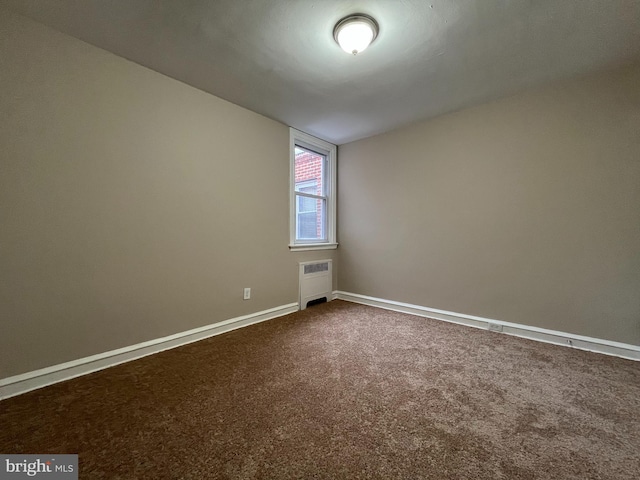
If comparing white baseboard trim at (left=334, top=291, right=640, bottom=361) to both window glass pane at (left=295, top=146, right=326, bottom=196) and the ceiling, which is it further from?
the ceiling

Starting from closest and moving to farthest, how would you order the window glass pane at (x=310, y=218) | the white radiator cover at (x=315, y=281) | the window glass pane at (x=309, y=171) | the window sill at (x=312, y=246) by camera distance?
the window sill at (x=312, y=246)
the white radiator cover at (x=315, y=281)
the window glass pane at (x=310, y=218)
the window glass pane at (x=309, y=171)

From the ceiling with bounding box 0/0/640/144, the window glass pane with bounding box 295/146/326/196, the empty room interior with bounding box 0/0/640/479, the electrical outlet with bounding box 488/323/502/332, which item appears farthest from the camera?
the window glass pane with bounding box 295/146/326/196

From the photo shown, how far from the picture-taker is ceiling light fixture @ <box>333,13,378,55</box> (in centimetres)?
161

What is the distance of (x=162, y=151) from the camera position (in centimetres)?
221

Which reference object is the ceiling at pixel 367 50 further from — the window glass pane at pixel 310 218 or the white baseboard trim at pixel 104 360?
the white baseboard trim at pixel 104 360

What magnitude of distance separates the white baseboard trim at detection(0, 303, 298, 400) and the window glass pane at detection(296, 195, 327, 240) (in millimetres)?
1370

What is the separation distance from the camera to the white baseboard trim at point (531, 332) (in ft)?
6.91

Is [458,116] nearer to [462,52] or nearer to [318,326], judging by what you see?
[462,52]

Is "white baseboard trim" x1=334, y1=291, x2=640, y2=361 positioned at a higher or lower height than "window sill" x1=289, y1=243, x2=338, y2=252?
lower

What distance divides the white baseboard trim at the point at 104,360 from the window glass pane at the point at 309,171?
197 centimetres

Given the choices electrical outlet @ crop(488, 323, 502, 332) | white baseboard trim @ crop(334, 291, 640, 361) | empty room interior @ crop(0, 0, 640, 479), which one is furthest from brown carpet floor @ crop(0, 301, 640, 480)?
electrical outlet @ crop(488, 323, 502, 332)

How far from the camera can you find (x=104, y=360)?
6.28 ft

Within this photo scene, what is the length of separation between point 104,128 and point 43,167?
18.8 inches
